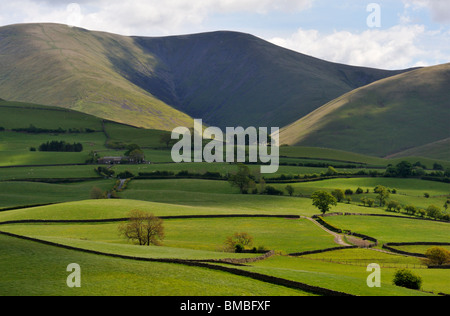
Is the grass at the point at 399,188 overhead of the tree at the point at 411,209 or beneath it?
overhead

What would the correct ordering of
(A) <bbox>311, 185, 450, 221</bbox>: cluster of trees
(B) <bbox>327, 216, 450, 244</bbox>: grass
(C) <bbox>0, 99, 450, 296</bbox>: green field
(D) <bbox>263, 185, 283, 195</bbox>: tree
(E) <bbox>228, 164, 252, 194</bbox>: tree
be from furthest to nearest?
(D) <bbox>263, 185, 283, 195</bbox>: tree < (E) <bbox>228, 164, 252, 194</bbox>: tree < (A) <bbox>311, 185, 450, 221</bbox>: cluster of trees < (B) <bbox>327, 216, 450, 244</bbox>: grass < (C) <bbox>0, 99, 450, 296</bbox>: green field

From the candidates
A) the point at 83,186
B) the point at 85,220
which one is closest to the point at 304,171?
the point at 83,186

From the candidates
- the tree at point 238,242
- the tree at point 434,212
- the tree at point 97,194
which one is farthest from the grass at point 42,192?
the tree at point 434,212

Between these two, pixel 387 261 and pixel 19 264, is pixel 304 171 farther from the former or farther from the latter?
pixel 19 264

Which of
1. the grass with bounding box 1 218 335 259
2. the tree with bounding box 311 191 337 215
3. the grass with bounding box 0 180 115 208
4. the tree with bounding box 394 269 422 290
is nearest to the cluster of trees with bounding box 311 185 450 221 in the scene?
the tree with bounding box 311 191 337 215

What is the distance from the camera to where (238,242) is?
69.1 m

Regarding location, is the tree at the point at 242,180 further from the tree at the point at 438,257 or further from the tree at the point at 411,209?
the tree at the point at 438,257

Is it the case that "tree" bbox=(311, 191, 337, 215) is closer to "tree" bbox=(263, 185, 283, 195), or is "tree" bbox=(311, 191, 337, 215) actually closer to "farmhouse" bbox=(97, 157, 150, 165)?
"tree" bbox=(263, 185, 283, 195)

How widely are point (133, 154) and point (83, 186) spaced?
43453mm

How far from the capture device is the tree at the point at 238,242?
66.7 meters

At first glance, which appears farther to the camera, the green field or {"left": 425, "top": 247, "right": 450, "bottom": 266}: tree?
{"left": 425, "top": 247, "right": 450, "bottom": 266}: tree

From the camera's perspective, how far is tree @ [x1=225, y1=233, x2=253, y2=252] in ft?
219

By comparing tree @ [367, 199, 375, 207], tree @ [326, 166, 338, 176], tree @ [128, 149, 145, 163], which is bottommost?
tree @ [367, 199, 375, 207]

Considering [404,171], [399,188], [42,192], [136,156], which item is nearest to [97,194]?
[42,192]
